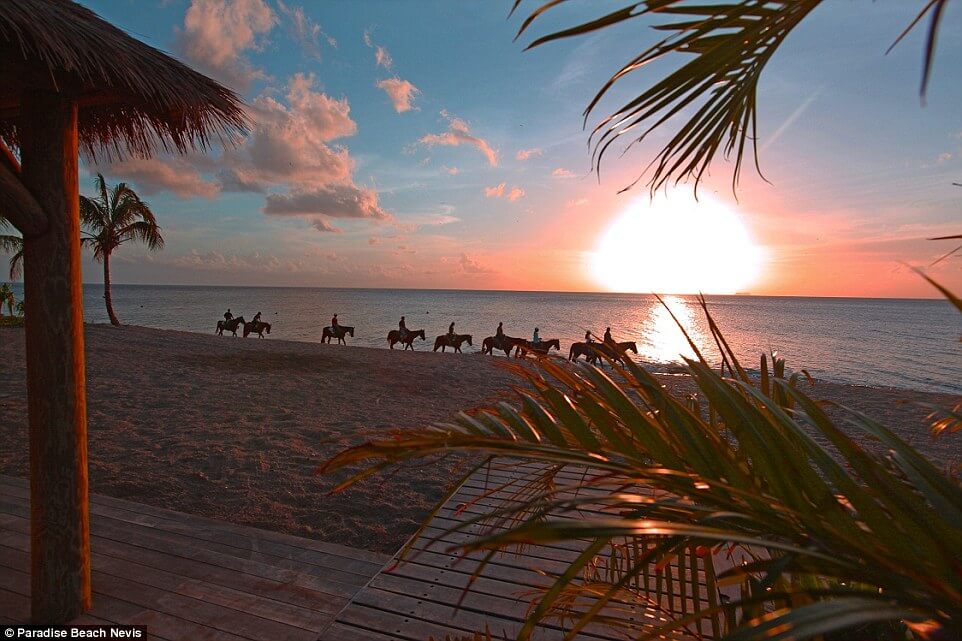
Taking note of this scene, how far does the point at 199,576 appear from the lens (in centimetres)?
310

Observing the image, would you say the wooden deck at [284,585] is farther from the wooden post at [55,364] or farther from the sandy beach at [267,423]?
the sandy beach at [267,423]

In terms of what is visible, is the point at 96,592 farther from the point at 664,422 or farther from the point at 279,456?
the point at 664,422

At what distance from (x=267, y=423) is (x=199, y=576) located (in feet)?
14.5

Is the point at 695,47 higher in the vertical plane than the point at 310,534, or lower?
higher

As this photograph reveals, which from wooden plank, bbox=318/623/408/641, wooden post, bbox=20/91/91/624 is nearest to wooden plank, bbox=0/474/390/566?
wooden plank, bbox=318/623/408/641

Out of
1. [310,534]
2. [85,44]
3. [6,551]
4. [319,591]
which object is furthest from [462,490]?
[85,44]

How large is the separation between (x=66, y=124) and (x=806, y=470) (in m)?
3.41

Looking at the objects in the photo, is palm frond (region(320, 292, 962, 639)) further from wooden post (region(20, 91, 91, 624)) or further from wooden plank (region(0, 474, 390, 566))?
wooden plank (region(0, 474, 390, 566))

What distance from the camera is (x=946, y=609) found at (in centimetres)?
61

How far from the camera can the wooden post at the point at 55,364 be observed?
2457mm

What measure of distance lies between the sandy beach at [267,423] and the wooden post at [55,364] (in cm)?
129

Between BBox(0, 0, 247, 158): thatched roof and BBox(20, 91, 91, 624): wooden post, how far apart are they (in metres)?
0.14

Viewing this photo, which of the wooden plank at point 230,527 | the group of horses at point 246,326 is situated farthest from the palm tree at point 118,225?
the wooden plank at point 230,527

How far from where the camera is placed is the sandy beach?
14.7 ft
